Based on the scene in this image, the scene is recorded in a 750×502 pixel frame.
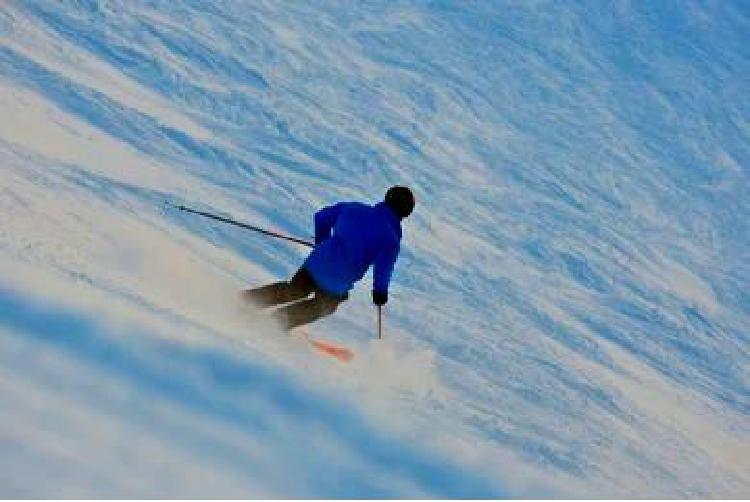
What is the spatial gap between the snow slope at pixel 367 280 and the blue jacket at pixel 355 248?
51 cm

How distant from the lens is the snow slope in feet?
17.9

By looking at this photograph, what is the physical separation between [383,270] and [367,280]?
11.9 feet

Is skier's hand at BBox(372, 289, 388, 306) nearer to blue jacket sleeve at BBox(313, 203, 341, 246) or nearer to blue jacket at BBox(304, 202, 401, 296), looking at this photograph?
blue jacket at BBox(304, 202, 401, 296)

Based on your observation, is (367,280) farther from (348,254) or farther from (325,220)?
(348,254)

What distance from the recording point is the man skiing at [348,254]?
260 inches

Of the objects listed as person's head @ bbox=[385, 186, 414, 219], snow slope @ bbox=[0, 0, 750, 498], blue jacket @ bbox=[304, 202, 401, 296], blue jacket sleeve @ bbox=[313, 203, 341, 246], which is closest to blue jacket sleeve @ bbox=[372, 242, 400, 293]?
blue jacket @ bbox=[304, 202, 401, 296]

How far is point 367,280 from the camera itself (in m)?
10.3

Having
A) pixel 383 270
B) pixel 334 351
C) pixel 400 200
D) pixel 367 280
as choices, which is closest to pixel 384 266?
pixel 383 270

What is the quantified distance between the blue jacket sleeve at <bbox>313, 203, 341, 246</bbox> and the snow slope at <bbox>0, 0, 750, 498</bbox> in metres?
0.63

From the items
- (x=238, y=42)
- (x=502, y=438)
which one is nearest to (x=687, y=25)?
(x=238, y=42)

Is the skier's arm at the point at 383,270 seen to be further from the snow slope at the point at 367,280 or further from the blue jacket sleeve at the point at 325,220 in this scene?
the snow slope at the point at 367,280

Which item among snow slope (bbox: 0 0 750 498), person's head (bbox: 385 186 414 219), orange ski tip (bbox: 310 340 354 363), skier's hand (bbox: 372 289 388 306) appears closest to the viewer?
snow slope (bbox: 0 0 750 498)

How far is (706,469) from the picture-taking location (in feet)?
30.5

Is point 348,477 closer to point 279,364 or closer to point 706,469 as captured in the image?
point 279,364
